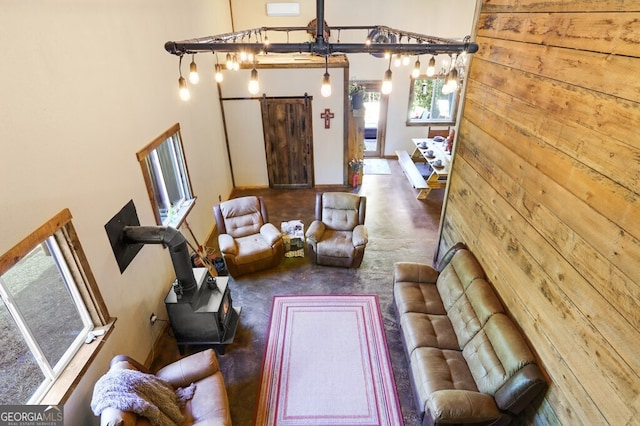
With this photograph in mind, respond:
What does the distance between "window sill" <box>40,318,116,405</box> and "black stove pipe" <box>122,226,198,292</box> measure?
2.48 ft

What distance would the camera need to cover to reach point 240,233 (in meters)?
5.06

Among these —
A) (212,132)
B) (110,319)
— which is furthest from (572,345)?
(212,132)

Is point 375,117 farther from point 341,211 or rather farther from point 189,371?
point 189,371

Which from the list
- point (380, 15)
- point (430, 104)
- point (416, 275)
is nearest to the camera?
point (416, 275)

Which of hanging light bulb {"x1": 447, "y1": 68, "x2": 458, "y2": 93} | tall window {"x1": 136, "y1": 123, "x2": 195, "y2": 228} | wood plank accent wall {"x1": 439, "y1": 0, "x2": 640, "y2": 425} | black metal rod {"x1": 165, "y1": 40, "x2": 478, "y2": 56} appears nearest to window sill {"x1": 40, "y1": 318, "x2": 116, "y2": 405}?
tall window {"x1": 136, "y1": 123, "x2": 195, "y2": 228}

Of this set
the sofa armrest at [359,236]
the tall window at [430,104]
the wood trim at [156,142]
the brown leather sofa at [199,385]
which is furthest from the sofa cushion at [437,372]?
the tall window at [430,104]

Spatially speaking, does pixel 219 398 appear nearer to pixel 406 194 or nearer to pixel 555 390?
pixel 555 390

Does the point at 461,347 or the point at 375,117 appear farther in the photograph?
the point at 375,117

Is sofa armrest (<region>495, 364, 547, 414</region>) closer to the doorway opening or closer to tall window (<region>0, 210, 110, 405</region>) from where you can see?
tall window (<region>0, 210, 110, 405</region>)

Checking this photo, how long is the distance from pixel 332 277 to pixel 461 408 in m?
2.46

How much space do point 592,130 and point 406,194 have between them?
201 inches

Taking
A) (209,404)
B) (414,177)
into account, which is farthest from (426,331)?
(414,177)

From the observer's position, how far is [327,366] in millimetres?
3525

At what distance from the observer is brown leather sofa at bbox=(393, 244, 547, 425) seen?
8.39ft
